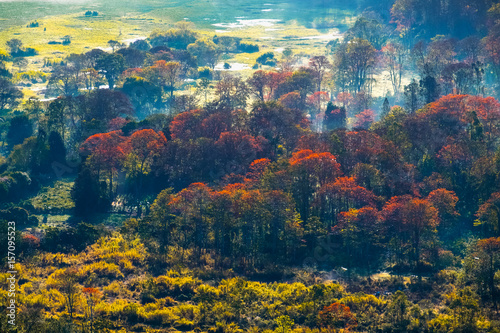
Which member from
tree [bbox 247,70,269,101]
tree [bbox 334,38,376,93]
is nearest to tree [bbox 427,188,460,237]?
tree [bbox 247,70,269,101]

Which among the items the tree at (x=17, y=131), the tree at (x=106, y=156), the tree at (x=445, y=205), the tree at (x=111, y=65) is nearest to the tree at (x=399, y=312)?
the tree at (x=445, y=205)

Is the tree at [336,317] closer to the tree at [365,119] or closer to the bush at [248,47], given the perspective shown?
the tree at [365,119]

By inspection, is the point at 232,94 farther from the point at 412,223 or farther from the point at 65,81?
the point at 412,223

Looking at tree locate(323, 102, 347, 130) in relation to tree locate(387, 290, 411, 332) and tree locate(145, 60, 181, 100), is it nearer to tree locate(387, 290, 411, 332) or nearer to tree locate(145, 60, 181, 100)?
tree locate(145, 60, 181, 100)

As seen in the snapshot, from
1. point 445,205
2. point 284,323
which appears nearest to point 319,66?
point 445,205

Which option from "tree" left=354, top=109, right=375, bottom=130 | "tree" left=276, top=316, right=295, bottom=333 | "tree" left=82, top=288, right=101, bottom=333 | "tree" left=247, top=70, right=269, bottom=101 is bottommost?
"tree" left=276, top=316, right=295, bottom=333
